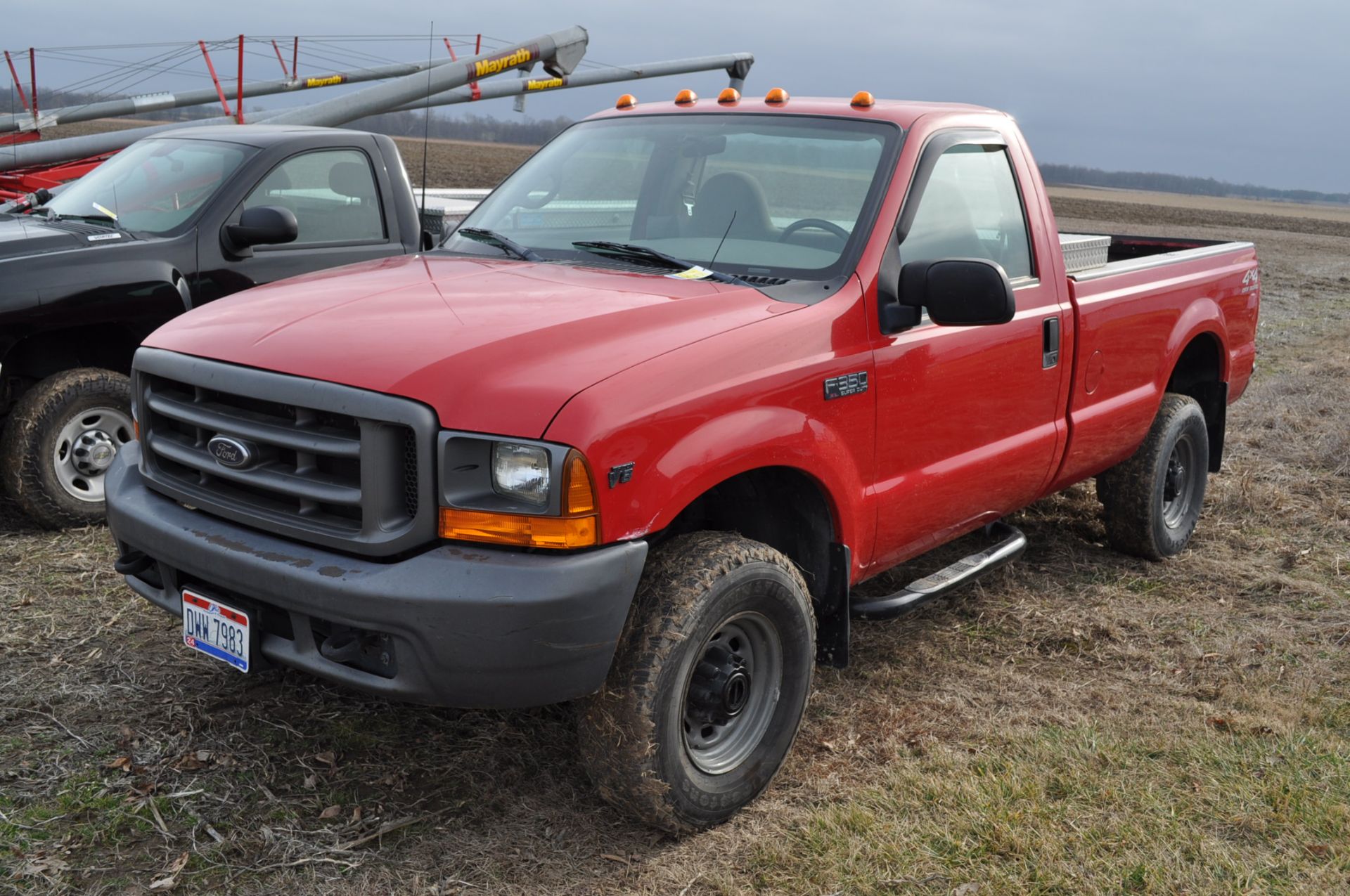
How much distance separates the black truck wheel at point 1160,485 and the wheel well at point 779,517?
2.55m

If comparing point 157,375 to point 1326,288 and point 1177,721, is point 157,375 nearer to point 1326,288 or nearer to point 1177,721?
point 1177,721

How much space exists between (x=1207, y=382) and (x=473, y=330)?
4384 millimetres

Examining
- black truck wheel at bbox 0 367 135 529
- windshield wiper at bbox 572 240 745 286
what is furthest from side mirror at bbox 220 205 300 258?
windshield wiper at bbox 572 240 745 286

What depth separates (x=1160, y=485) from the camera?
18.6 ft

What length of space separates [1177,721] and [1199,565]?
1.95m

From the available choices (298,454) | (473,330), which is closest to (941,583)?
(473,330)

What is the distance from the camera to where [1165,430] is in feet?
18.5

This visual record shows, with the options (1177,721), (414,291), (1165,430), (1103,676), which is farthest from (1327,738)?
(414,291)

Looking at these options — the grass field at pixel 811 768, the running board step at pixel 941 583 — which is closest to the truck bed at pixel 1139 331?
the running board step at pixel 941 583

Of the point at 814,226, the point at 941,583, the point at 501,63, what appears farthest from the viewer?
the point at 501,63

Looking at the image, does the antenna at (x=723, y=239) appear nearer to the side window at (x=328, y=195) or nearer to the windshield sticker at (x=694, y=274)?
the windshield sticker at (x=694, y=274)

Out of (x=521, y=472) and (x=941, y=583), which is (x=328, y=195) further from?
(x=521, y=472)

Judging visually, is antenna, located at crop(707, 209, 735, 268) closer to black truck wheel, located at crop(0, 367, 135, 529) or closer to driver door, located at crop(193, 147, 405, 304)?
driver door, located at crop(193, 147, 405, 304)

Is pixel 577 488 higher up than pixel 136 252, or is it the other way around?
pixel 136 252
